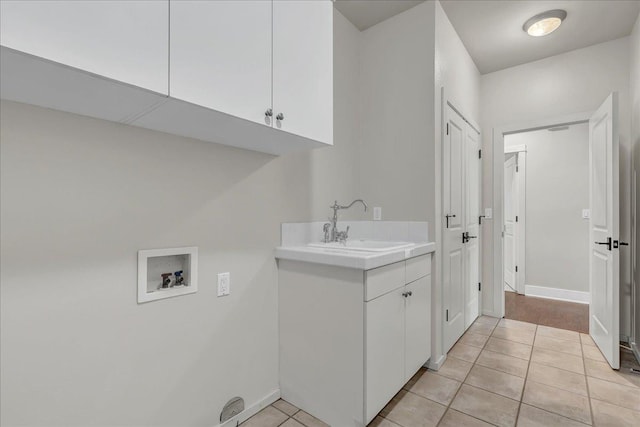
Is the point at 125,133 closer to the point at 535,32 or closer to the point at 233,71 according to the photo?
the point at 233,71

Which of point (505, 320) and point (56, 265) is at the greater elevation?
point (56, 265)

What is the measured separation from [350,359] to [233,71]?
1435mm

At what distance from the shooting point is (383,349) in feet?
5.40

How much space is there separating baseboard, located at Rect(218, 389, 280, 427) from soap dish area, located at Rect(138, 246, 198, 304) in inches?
29.8

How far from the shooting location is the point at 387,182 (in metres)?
2.47

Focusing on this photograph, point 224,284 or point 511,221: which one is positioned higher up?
point 511,221

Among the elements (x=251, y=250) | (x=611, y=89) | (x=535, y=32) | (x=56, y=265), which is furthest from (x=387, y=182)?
(x=611, y=89)

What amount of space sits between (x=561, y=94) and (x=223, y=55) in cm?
340

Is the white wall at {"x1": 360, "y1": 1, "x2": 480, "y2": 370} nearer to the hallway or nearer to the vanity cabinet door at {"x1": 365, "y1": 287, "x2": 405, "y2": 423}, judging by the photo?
the vanity cabinet door at {"x1": 365, "y1": 287, "x2": 405, "y2": 423}

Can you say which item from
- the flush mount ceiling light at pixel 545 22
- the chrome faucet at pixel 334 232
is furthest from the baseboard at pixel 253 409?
the flush mount ceiling light at pixel 545 22

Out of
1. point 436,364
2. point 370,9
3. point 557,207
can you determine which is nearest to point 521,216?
point 557,207

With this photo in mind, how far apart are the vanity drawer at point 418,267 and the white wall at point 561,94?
1.63 meters

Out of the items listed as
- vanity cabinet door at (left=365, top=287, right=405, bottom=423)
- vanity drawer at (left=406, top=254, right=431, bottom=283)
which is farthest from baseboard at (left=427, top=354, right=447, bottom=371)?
vanity drawer at (left=406, top=254, right=431, bottom=283)

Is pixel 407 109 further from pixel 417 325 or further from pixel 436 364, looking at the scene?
pixel 436 364
